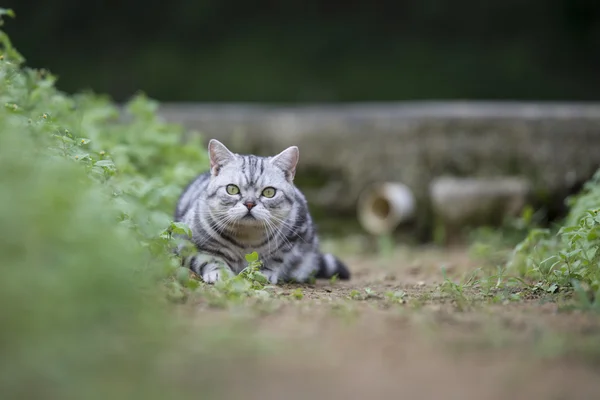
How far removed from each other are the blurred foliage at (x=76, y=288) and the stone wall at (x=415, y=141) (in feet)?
12.7

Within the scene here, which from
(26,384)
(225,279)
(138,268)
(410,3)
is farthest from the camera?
(410,3)

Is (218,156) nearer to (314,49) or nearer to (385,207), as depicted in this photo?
(385,207)

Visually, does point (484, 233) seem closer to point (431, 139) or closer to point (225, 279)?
point (431, 139)

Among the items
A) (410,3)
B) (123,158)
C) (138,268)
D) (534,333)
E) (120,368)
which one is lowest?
(534,333)

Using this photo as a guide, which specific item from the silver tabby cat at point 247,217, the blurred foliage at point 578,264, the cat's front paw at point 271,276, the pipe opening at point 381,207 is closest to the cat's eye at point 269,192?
the silver tabby cat at point 247,217

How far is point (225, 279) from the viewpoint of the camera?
350 centimetres

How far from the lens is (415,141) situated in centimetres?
707

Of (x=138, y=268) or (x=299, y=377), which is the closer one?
(x=299, y=377)

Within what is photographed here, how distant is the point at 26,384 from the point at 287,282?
2.29m

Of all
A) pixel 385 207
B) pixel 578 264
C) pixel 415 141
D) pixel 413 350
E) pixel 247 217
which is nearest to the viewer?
pixel 413 350

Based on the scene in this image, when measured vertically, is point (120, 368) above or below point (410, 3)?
below

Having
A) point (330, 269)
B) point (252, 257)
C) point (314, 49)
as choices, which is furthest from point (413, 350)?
point (314, 49)

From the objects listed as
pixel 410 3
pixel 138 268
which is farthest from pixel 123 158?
pixel 410 3

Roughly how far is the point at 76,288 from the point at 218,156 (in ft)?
6.14
